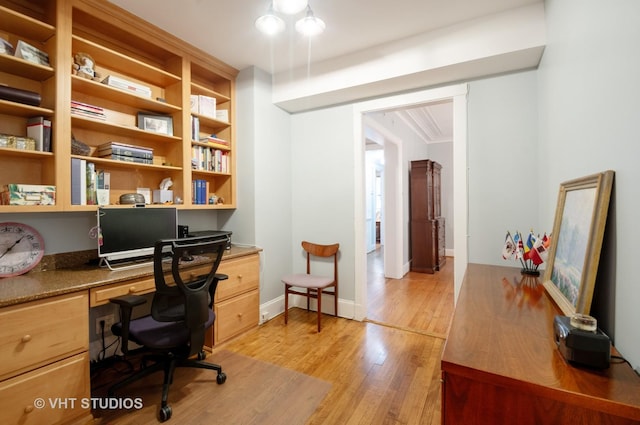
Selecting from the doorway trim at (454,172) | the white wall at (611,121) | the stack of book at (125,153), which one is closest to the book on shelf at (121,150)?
Answer: the stack of book at (125,153)

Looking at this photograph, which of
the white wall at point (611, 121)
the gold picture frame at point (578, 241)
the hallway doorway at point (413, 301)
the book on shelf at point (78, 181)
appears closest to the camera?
the white wall at point (611, 121)

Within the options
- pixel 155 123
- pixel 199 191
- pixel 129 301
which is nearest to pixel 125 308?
pixel 129 301

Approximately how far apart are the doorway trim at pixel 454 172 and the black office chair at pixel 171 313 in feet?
5.36

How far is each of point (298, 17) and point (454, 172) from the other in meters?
1.80

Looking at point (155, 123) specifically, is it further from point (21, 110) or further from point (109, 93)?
point (21, 110)

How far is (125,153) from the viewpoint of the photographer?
7.32 ft

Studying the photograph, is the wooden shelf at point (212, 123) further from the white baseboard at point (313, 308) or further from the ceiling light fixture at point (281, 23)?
the white baseboard at point (313, 308)

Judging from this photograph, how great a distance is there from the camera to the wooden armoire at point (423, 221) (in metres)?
5.09

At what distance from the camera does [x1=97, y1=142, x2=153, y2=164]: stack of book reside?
7.09 ft

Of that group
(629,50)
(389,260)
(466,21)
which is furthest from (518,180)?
(389,260)

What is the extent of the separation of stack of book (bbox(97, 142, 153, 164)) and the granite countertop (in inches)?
32.6

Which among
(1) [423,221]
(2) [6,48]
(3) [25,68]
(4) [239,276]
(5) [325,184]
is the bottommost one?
(4) [239,276]

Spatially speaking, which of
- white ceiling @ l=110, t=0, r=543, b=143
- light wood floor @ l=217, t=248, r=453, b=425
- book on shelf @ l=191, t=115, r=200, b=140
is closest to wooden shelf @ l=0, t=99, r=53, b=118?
white ceiling @ l=110, t=0, r=543, b=143

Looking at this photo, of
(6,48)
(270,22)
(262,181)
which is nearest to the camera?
(6,48)
